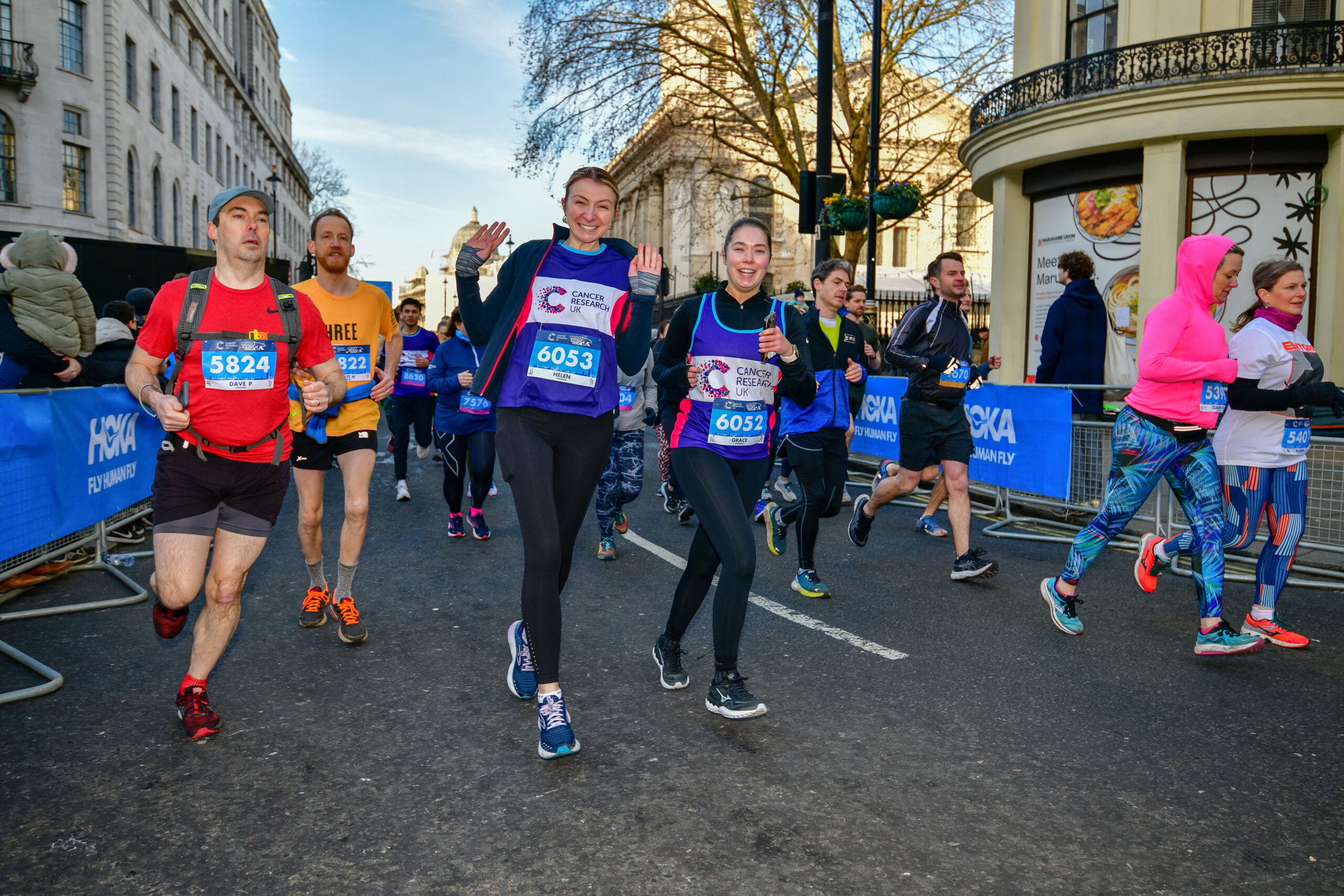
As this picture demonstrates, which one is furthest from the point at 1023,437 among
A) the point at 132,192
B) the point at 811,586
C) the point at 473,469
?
the point at 132,192

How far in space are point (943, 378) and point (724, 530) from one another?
10.9 ft

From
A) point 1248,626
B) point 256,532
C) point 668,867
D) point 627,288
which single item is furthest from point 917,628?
point 256,532

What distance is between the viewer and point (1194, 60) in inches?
645

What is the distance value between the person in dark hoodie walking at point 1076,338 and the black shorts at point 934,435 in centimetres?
322

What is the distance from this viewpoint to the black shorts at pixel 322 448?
512cm

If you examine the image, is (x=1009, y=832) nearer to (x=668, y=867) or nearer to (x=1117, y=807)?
(x=1117, y=807)

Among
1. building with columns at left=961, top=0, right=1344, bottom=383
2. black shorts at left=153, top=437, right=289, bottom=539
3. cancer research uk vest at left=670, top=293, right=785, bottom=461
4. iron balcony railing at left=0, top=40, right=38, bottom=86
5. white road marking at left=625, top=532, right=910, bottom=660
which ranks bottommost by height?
white road marking at left=625, top=532, right=910, bottom=660

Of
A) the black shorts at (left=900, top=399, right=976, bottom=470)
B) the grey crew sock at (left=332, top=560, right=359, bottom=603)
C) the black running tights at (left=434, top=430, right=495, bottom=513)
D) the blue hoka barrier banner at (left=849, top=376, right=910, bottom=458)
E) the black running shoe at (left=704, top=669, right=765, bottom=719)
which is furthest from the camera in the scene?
the blue hoka barrier banner at (left=849, top=376, right=910, bottom=458)

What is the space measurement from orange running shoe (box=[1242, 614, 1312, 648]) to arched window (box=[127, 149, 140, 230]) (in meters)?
38.9

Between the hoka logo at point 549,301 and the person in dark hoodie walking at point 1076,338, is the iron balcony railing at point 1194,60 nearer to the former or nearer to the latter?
the person in dark hoodie walking at point 1076,338

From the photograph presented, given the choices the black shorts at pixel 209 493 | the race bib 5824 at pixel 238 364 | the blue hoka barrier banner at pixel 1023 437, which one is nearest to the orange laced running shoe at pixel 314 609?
the black shorts at pixel 209 493

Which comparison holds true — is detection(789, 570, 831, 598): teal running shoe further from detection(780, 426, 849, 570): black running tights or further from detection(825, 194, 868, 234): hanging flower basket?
detection(825, 194, 868, 234): hanging flower basket

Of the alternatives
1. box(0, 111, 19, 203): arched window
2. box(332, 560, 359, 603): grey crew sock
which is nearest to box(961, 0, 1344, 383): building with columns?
box(332, 560, 359, 603): grey crew sock

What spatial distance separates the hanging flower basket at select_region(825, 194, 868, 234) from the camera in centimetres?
1489
